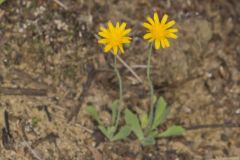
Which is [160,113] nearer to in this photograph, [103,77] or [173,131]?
[173,131]

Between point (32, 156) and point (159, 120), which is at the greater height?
point (159, 120)

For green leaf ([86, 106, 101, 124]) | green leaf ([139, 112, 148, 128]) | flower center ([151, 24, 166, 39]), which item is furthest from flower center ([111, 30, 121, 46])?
green leaf ([139, 112, 148, 128])

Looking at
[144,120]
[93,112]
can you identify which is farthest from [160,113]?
[93,112]

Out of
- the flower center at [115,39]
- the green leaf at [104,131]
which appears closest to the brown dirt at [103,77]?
the green leaf at [104,131]

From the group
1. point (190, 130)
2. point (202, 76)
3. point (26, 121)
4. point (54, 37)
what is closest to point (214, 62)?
point (202, 76)

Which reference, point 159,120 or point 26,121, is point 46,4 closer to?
point 26,121

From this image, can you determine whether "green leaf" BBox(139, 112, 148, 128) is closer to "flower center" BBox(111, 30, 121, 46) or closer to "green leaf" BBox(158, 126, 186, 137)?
"green leaf" BBox(158, 126, 186, 137)
